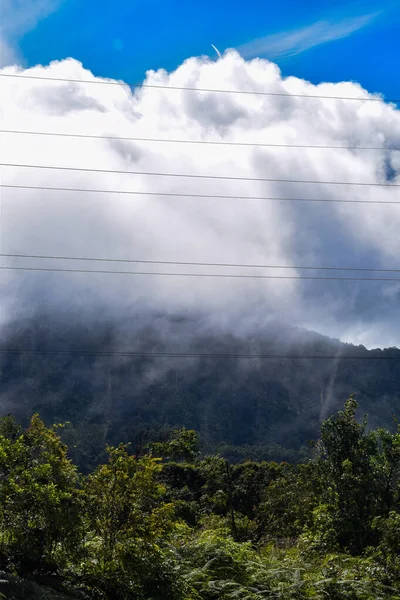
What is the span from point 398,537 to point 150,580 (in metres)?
6.81

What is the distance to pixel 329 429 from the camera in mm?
23422

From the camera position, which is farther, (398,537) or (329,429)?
(329,429)

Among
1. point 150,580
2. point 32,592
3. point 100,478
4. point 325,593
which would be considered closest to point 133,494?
point 100,478

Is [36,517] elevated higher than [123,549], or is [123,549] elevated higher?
[36,517]

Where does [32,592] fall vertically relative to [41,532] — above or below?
below

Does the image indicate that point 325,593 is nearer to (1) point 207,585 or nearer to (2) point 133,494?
(1) point 207,585

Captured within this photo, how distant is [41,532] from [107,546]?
1.39 metres

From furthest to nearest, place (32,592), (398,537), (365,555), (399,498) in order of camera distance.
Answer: (399,498)
(365,555)
(398,537)
(32,592)

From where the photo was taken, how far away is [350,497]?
21.2 metres

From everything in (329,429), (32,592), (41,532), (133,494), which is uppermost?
(329,429)

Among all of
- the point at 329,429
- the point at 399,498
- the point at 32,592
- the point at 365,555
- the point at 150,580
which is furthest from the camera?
the point at 329,429

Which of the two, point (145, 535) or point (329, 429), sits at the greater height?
point (329, 429)

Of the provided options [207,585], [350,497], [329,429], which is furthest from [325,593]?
[329,429]

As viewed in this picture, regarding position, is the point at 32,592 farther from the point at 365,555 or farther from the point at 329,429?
the point at 329,429
